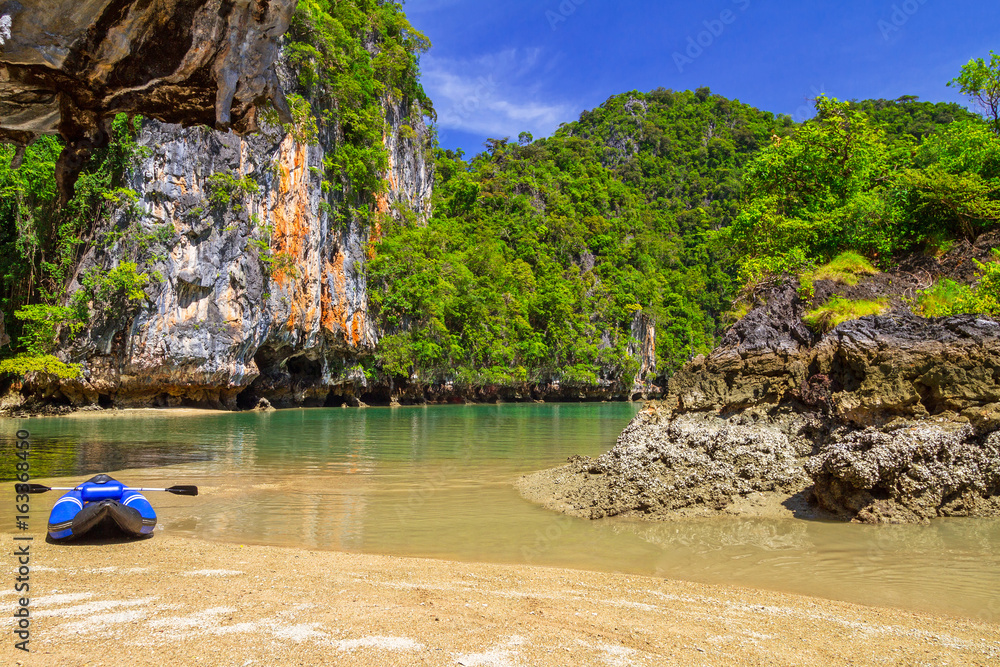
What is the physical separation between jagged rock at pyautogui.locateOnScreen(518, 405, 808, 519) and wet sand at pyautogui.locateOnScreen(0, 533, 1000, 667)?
220cm

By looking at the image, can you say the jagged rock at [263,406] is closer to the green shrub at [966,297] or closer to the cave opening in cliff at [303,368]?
the cave opening in cliff at [303,368]

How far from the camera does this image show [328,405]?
3659 centimetres

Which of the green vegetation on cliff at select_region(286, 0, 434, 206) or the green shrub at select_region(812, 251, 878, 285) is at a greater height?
the green vegetation on cliff at select_region(286, 0, 434, 206)

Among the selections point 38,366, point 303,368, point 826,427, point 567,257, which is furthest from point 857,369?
point 567,257

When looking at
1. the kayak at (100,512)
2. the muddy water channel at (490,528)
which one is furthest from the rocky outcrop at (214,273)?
the kayak at (100,512)

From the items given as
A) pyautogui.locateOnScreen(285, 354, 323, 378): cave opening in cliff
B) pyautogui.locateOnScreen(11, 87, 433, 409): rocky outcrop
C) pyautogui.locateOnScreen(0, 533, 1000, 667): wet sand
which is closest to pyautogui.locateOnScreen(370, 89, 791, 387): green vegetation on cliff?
pyautogui.locateOnScreen(285, 354, 323, 378): cave opening in cliff

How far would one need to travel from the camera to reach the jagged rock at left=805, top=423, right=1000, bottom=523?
5.55m

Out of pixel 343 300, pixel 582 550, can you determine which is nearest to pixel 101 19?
pixel 582 550

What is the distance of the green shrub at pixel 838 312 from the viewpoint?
7.46 m

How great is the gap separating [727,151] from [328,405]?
6467 cm

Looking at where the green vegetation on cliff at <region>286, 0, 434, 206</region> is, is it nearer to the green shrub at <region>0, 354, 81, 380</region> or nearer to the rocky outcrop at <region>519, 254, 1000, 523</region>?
the green shrub at <region>0, 354, 81, 380</region>

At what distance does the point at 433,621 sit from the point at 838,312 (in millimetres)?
6837

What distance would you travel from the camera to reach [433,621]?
320 centimetres

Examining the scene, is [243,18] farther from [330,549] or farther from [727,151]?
[727,151]
